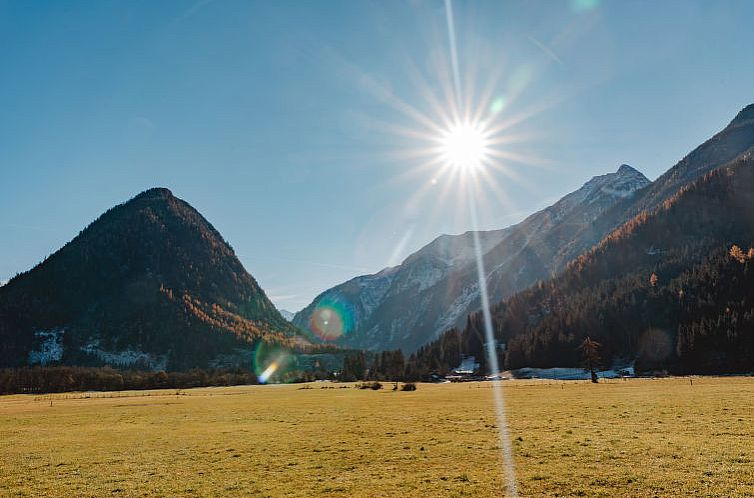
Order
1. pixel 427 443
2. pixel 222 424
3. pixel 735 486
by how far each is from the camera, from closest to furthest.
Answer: pixel 735 486 → pixel 427 443 → pixel 222 424

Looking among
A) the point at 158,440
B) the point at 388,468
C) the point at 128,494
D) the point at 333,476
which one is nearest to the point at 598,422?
the point at 388,468

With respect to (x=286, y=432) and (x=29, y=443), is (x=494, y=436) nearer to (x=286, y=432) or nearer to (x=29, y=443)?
(x=286, y=432)

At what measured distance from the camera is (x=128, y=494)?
24062 millimetres

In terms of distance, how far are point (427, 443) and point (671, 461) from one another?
1587cm

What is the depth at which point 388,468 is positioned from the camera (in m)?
27.4

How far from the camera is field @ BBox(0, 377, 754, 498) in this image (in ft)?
74.7

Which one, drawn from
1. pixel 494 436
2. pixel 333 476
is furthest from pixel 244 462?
pixel 494 436

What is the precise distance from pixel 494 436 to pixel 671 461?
13607mm

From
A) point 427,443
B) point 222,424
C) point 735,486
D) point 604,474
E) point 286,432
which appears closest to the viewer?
point 735,486

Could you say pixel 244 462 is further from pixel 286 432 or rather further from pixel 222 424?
pixel 222 424

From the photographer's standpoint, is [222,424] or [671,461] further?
[222,424]

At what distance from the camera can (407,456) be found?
30.5 m

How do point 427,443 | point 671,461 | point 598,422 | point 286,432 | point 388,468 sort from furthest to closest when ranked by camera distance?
point 286,432 < point 598,422 < point 427,443 < point 388,468 < point 671,461

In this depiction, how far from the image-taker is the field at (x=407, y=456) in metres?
22.8
